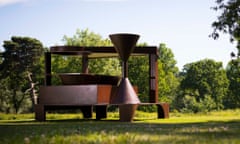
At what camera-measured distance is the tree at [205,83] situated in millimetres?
83938

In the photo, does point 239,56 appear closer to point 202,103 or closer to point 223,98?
point 202,103

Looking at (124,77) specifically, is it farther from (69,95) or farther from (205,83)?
(205,83)

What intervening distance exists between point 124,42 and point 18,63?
4732 centimetres

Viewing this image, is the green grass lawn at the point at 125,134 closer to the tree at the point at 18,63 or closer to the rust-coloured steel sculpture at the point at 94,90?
the rust-coloured steel sculpture at the point at 94,90

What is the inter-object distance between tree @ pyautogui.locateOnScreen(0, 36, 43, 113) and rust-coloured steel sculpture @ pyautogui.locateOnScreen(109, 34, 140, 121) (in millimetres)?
41811

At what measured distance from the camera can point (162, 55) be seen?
87250mm

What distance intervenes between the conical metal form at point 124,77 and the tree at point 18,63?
41760mm

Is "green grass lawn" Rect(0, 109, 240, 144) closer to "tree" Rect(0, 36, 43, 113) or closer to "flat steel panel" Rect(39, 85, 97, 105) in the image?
"flat steel panel" Rect(39, 85, 97, 105)

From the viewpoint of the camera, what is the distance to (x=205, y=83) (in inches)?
3322

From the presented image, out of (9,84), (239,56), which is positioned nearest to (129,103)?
(239,56)

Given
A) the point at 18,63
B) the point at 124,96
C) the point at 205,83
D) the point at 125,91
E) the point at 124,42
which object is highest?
the point at 18,63

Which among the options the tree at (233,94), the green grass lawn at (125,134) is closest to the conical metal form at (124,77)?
the green grass lawn at (125,134)

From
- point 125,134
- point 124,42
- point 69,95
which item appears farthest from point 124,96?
point 125,134

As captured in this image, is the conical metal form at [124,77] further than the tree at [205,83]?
No
